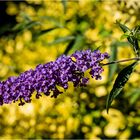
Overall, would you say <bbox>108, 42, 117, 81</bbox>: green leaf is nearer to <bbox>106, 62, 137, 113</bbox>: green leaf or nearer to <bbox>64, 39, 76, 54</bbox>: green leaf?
<bbox>64, 39, 76, 54</bbox>: green leaf

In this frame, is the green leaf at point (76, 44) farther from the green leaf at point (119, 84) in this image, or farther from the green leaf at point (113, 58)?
the green leaf at point (119, 84)

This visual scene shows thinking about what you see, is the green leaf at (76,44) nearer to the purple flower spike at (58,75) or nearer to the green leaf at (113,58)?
the green leaf at (113,58)

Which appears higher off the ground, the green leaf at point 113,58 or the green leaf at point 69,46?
the green leaf at point 69,46

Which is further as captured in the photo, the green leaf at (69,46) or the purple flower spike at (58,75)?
the green leaf at (69,46)

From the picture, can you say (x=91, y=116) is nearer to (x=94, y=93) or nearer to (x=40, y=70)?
(x=94, y=93)

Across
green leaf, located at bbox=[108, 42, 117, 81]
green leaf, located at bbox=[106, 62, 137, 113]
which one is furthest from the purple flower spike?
green leaf, located at bbox=[108, 42, 117, 81]

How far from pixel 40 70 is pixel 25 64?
1.91 meters

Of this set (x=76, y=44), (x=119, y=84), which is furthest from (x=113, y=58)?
(x=119, y=84)

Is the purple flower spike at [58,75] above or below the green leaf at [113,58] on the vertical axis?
below

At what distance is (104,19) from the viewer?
110 inches

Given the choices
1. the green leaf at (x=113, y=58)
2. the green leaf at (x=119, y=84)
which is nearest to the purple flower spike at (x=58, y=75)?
the green leaf at (x=119, y=84)

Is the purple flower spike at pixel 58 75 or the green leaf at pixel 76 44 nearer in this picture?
the purple flower spike at pixel 58 75

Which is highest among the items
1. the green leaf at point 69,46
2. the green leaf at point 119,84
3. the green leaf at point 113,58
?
the green leaf at point 69,46

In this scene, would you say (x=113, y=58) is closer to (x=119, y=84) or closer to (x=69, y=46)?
(x=69, y=46)
